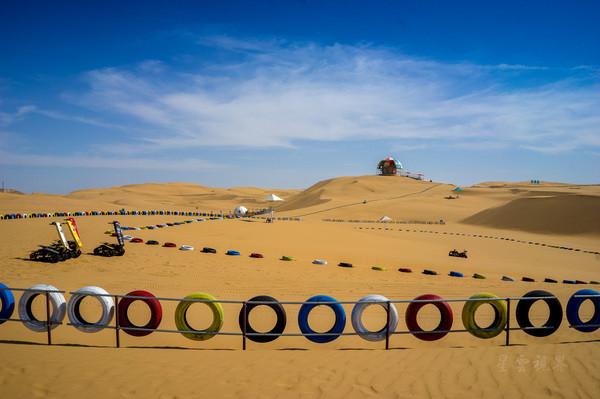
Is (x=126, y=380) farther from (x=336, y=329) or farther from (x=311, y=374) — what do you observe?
(x=336, y=329)

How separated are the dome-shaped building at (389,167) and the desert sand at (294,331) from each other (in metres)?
71.9

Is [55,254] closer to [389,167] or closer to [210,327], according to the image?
[210,327]

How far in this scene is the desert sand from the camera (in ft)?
20.6

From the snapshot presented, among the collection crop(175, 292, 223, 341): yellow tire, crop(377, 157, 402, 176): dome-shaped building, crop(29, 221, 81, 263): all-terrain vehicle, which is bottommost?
crop(175, 292, 223, 341): yellow tire

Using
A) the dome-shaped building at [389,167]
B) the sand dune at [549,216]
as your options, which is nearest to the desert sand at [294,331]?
the sand dune at [549,216]

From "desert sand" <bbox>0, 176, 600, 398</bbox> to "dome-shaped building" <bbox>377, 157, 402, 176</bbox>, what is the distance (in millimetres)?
71898

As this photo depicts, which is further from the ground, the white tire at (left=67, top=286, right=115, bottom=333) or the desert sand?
the white tire at (left=67, top=286, right=115, bottom=333)

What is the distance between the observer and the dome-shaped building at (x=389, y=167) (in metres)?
106

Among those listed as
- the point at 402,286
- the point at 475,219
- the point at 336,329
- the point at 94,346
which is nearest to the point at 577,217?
the point at 475,219

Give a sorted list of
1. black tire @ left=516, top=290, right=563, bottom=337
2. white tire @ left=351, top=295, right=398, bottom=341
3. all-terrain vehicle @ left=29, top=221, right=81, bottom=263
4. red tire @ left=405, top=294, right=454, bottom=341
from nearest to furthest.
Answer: white tire @ left=351, top=295, right=398, bottom=341
red tire @ left=405, top=294, right=454, bottom=341
black tire @ left=516, top=290, right=563, bottom=337
all-terrain vehicle @ left=29, top=221, right=81, bottom=263

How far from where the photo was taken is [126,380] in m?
6.30

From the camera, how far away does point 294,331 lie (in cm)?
982

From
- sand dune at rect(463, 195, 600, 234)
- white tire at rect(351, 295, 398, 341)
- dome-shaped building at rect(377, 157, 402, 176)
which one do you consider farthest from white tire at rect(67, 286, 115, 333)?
dome-shaped building at rect(377, 157, 402, 176)

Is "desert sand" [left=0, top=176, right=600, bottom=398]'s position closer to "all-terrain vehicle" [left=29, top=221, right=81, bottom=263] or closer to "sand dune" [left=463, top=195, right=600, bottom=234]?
"all-terrain vehicle" [left=29, top=221, right=81, bottom=263]
